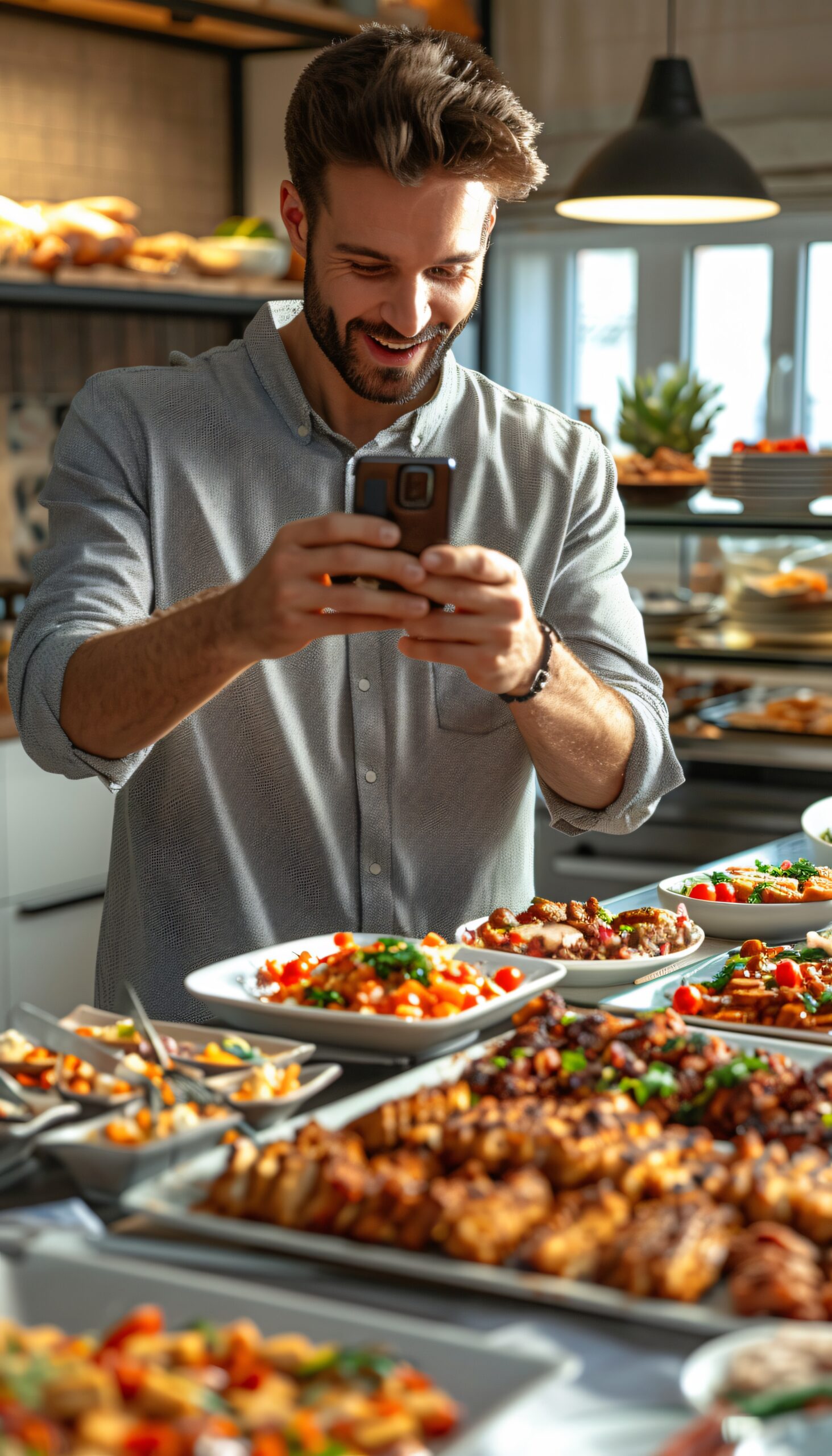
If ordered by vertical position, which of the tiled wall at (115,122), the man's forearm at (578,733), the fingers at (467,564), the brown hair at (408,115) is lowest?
the man's forearm at (578,733)

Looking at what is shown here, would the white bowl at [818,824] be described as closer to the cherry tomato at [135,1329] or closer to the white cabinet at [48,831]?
the cherry tomato at [135,1329]

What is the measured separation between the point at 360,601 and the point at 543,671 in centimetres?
28

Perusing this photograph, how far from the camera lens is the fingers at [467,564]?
1.33 m

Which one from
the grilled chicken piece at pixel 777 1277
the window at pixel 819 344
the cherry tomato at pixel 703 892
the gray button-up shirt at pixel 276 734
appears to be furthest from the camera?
the window at pixel 819 344

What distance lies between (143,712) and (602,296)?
3484mm

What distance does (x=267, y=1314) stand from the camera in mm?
809

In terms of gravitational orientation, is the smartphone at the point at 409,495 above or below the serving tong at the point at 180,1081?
above

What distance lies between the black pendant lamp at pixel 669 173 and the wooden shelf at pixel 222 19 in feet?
3.05

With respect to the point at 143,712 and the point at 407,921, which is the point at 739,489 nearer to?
the point at 407,921

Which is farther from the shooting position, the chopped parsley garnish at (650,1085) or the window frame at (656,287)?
the window frame at (656,287)

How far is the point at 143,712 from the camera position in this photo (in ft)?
5.26

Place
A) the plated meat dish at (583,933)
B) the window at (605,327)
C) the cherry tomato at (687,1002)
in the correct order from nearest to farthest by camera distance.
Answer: the cherry tomato at (687,1002), the plated meat dish at (583,933), the window at (605,327)

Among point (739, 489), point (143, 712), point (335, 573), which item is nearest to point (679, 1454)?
point (335, 573)

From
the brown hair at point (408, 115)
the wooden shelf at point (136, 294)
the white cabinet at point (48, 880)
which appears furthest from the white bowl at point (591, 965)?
the wooden shelf at point (136, 294)
